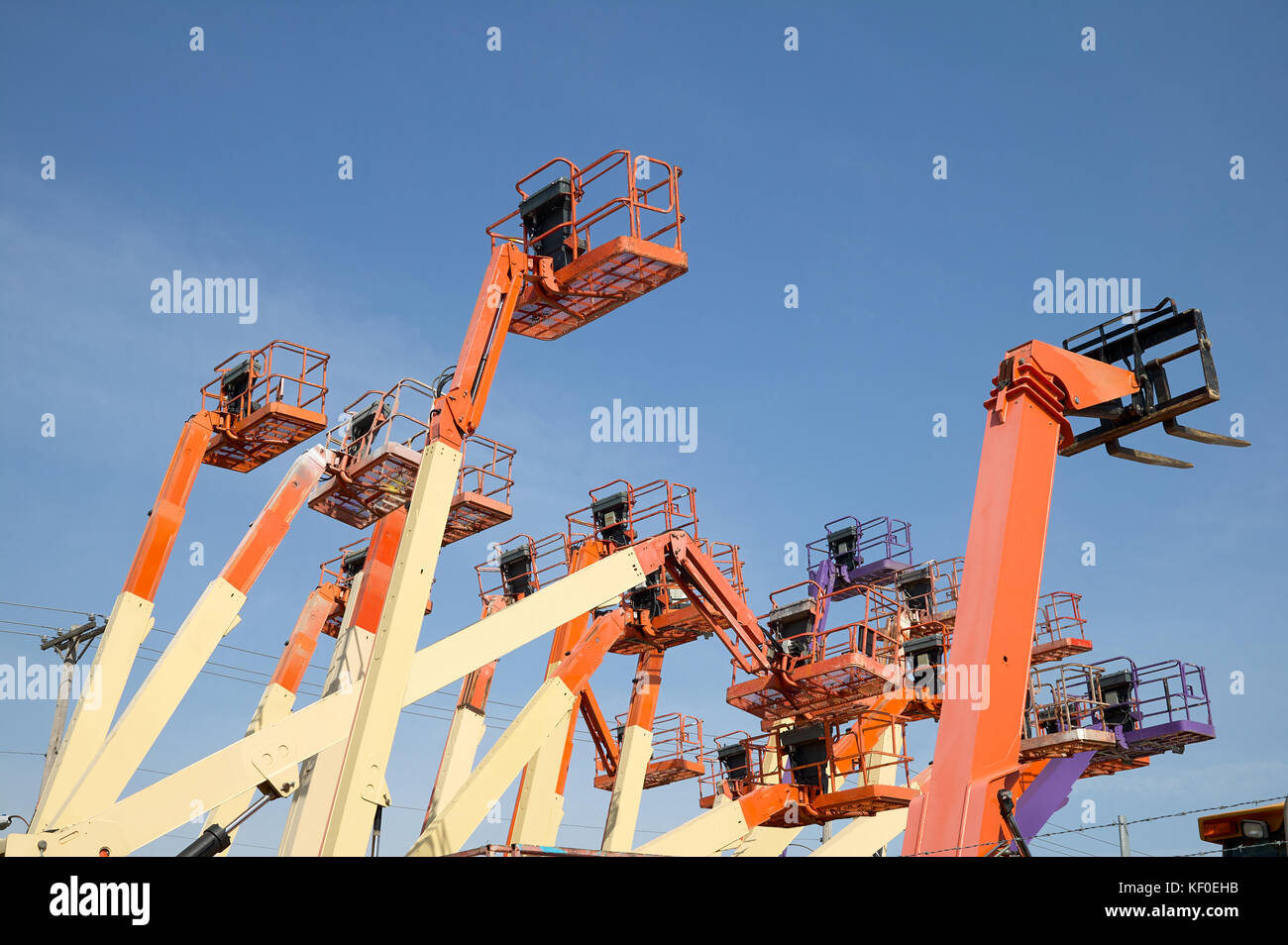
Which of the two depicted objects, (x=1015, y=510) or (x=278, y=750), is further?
(x=278, y=750)

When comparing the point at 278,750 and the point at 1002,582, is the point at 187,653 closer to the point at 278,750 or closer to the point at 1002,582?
the point at 278,750

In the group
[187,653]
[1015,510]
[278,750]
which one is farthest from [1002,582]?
[187,653]

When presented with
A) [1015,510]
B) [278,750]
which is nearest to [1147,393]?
[1015,510]

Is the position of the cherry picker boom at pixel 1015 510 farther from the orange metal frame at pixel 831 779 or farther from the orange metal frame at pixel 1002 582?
the orange metal frame at pixel 831 779

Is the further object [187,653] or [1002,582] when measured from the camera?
[187,653]

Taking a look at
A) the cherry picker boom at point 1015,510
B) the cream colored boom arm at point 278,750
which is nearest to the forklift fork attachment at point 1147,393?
the cherry picker boom at point 1015,510

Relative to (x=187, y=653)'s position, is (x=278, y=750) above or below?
below

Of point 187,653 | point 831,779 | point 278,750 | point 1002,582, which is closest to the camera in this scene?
point 1002,582

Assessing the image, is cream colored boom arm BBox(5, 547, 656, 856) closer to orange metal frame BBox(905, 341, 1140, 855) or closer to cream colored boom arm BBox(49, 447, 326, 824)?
cream colored boom arm BBox(49, 447, 326, 824)

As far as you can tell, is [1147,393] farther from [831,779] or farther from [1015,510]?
[831,779]

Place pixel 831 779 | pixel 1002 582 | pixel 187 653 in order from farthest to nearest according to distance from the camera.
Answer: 1. pixel 831 779
2. pixel 187 653
3. pixel 1002 582
